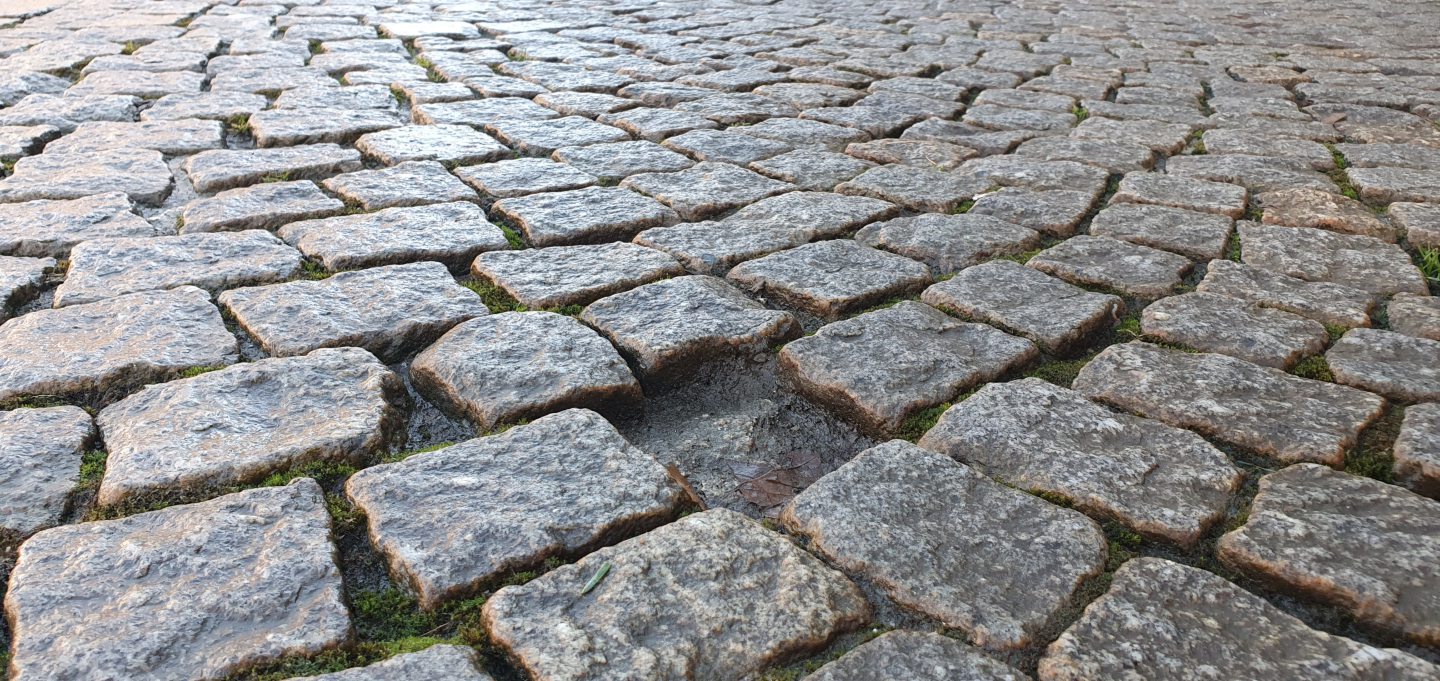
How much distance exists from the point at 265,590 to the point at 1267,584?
4.74 ft

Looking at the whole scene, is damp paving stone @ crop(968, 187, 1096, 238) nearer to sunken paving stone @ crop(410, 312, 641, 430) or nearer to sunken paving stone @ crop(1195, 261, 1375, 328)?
sunken paving stone @ crop(1195, 261, 1375, 328)

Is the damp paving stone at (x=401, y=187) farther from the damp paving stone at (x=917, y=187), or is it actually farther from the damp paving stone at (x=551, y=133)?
the damp paving stone at (x=917, y=187)

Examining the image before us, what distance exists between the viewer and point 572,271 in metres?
2.36

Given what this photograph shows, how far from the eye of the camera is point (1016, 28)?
6.13 m

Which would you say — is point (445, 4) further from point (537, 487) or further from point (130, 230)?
point (537, 487)

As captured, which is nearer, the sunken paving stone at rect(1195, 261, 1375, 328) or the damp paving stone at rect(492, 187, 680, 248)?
the sunken paving stone at rect(1195, 261, 1375, 328)

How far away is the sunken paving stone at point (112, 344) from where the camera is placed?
1.83 metres

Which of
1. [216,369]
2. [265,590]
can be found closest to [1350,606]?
[265,590]

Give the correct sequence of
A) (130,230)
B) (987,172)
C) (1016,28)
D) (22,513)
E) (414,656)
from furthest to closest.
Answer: (1016,28) < (987,172) < (130,230) < (22,513) < (414,656)

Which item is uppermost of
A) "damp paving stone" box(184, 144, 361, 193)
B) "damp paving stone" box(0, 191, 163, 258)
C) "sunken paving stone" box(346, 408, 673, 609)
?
"sunken paving stone" box(346, 408, 673, 609)

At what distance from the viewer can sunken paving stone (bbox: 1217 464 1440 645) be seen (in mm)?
1293

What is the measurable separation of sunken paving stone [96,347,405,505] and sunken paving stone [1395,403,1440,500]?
176 centimetres

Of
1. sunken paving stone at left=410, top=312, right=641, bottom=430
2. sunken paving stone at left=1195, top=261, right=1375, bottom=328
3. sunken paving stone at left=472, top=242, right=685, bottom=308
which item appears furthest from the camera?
sunken paving stone at left=472, top=242, right=685, bottom=308

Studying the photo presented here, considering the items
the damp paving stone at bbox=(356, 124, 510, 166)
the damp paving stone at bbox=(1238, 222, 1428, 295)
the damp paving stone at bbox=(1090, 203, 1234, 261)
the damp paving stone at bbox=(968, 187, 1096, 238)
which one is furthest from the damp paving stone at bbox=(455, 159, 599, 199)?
the damp paving stone at bbox=(1238, 222, 1428, 295)
